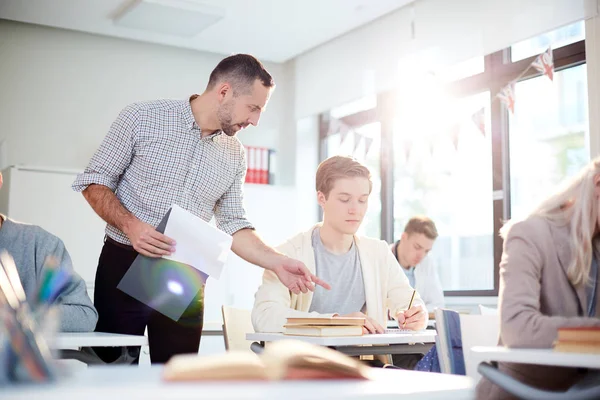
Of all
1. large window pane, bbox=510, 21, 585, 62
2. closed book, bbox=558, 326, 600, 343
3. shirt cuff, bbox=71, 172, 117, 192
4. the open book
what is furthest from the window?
the open book

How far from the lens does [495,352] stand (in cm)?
152

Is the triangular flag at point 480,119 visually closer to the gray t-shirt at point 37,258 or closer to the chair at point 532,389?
the gray t-shirt at point 37,258

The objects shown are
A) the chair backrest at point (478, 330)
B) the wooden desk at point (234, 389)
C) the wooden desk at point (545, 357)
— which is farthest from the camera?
the chair backrest at point (478, 330)

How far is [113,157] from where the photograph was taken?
2721mm

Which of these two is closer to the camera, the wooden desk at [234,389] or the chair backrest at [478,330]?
the wooden desk at [234,389]

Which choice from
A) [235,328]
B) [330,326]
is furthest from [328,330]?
[235,328]

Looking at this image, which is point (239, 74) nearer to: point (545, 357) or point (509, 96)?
point (545, 357)

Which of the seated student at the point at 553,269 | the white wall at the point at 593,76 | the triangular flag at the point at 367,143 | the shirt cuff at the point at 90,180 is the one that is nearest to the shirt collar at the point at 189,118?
the shirt cuff at the point at 90,180

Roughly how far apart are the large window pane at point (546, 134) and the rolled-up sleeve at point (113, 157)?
285cm

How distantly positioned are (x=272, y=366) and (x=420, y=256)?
173 inches

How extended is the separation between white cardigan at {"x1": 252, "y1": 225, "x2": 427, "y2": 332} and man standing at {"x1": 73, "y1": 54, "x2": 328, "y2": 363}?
0.53 feet

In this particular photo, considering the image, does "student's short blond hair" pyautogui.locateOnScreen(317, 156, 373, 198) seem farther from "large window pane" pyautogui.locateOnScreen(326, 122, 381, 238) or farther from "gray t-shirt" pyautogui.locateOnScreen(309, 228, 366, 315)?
"large window pane" pyautogui.locateOnScreen(326, 122, 381, 238)

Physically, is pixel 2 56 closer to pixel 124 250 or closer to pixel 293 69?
pixel 293 69

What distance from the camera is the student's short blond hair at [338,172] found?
321 cm
